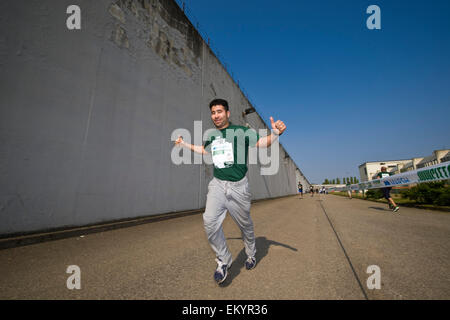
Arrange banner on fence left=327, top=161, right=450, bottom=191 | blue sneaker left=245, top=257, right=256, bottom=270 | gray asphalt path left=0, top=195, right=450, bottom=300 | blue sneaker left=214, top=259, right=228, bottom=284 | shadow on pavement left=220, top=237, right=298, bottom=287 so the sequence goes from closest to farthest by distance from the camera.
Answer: gray asphalt path left=0, top=195, right=450, bottom=300
blue sneaker left=214, top=259, right=228, bottom=284
shadow on pavement left=220, top=237, right=298, bottom=287
blue sneaker left=245, top=257, right=256, bottom=270
banner on fence left=327, top=161, right=450, bottom=191

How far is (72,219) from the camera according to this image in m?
3.38

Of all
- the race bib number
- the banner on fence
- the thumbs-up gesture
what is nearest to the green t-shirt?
the race bib number

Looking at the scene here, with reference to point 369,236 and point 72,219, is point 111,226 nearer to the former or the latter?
point 72,219

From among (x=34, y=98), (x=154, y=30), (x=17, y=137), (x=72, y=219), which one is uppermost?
(x=154, y=30)

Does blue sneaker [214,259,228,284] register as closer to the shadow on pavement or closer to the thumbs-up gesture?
the shadow on pavement

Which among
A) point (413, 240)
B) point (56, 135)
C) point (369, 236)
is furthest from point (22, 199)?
point (413, 240)

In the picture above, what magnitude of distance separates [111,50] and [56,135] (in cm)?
247

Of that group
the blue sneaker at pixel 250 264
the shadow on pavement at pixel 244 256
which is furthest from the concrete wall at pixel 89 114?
the blue sneaker at pixel 250 264

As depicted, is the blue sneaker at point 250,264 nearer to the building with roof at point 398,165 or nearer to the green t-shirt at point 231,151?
the green t-shirt at point 231,151

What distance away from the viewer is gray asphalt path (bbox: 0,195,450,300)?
4.62 ft

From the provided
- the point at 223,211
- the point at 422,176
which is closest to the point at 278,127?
the point at 223,211

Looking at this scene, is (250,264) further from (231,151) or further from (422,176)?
(422,176)

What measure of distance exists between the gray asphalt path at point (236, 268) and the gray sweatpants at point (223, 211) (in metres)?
0.25

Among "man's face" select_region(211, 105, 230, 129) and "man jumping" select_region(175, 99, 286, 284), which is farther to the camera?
"man's face" select_region(211, 105, 230, 129)
